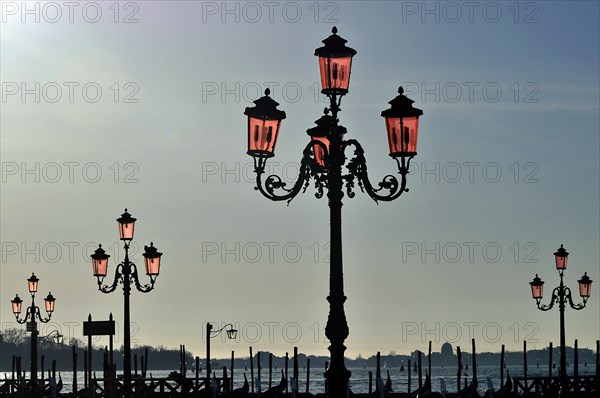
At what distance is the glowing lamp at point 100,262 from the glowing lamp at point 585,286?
553 inches

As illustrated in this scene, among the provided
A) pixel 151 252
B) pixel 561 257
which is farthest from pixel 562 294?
pixel 151 252

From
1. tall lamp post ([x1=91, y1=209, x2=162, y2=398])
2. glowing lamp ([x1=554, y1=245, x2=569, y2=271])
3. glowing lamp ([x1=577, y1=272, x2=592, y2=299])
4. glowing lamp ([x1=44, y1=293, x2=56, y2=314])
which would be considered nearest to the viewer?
tall lamp post ([x1=91, y1=209, x2=162, y2=398])

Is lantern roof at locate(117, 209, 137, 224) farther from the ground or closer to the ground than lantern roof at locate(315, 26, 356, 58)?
closer to the ground

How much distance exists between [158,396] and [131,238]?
1350 cm

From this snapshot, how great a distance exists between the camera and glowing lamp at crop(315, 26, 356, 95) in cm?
1491

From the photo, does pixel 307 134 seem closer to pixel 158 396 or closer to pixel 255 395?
pixel 158 396

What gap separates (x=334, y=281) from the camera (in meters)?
14.9

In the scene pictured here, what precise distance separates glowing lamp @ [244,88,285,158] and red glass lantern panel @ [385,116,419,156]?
1.36m

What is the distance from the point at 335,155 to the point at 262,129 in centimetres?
94

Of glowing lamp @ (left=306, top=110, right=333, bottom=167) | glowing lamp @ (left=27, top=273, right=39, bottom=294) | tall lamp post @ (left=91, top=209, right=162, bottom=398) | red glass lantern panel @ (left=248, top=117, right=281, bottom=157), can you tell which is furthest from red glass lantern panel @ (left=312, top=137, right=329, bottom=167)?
glowing lamp @ (left=27, top=273, right=39, bottom=294)

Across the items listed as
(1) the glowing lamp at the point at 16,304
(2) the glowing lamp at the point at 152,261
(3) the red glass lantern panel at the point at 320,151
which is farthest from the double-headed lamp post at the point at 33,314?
(3) the red glass lantern panel at the point at 320,151

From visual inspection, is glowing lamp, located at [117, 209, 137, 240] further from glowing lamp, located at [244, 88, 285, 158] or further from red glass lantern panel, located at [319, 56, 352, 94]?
red glass lantern panel, located at [319, 56, 352, 94]

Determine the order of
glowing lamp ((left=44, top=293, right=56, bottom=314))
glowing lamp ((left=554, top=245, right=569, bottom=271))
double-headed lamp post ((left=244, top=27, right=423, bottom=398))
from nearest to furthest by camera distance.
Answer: double-headed lamp post ((left=244, top=27, right=423, bottom=398))
glowing lamp ((left=554, top=245, right=569, bottom=271))
glowing lamp ((left=44, top=293, right=56, bottom=314))

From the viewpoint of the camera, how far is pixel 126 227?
26.2 metres
